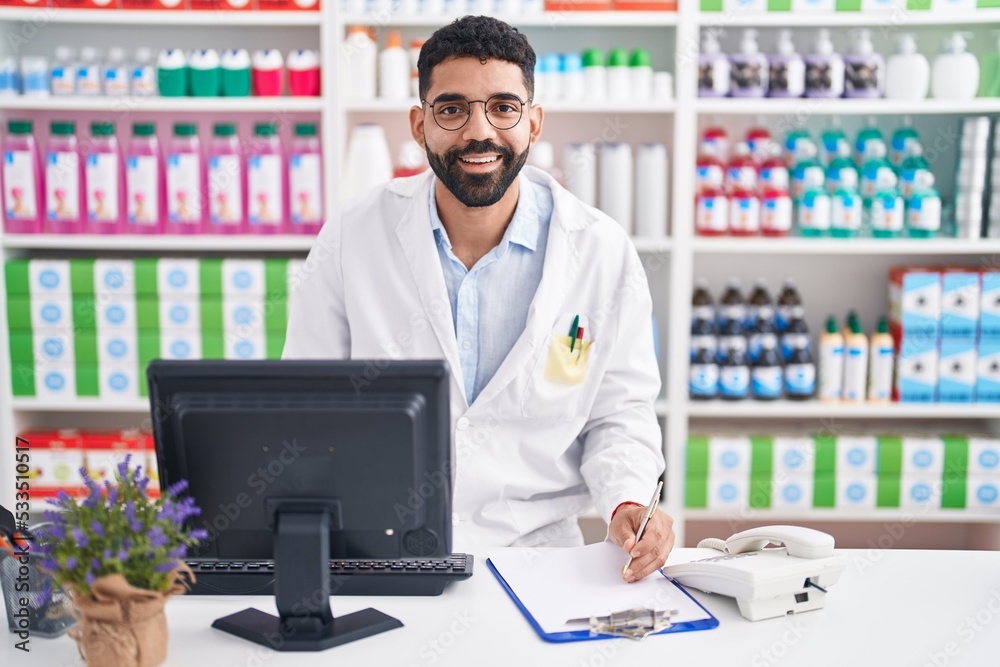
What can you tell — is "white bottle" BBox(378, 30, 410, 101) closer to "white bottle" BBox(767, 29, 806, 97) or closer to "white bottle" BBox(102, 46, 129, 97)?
"white bottle" BBox(102, 46, 129, 97)

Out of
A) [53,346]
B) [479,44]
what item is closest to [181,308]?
[53,346]

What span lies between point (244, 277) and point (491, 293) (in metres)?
1.22

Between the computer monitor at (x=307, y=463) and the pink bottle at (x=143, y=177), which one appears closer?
the computer monitor at (x=307, y=463)

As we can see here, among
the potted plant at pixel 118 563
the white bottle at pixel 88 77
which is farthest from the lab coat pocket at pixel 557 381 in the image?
the white bottle at pixel 88 77

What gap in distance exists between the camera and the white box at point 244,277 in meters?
2.89

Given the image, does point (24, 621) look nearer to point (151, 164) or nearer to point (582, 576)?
point (582, 576)

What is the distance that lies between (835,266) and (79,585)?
106 inches

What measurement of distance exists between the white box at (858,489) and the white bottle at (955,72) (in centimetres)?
114

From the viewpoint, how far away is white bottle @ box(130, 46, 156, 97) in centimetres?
289

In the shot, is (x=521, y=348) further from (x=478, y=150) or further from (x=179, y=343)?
(x=179, y=343)

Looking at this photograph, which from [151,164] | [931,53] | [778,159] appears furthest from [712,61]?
[151,164]

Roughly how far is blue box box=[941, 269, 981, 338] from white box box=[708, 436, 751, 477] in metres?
0.67

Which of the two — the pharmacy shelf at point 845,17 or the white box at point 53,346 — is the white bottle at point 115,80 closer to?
the white box at point 53,346

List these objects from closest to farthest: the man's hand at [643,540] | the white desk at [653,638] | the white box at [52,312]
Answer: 1. the white desk at [653,638]
2. the man's hand at [643,540]
3. the white box at [52,312]
